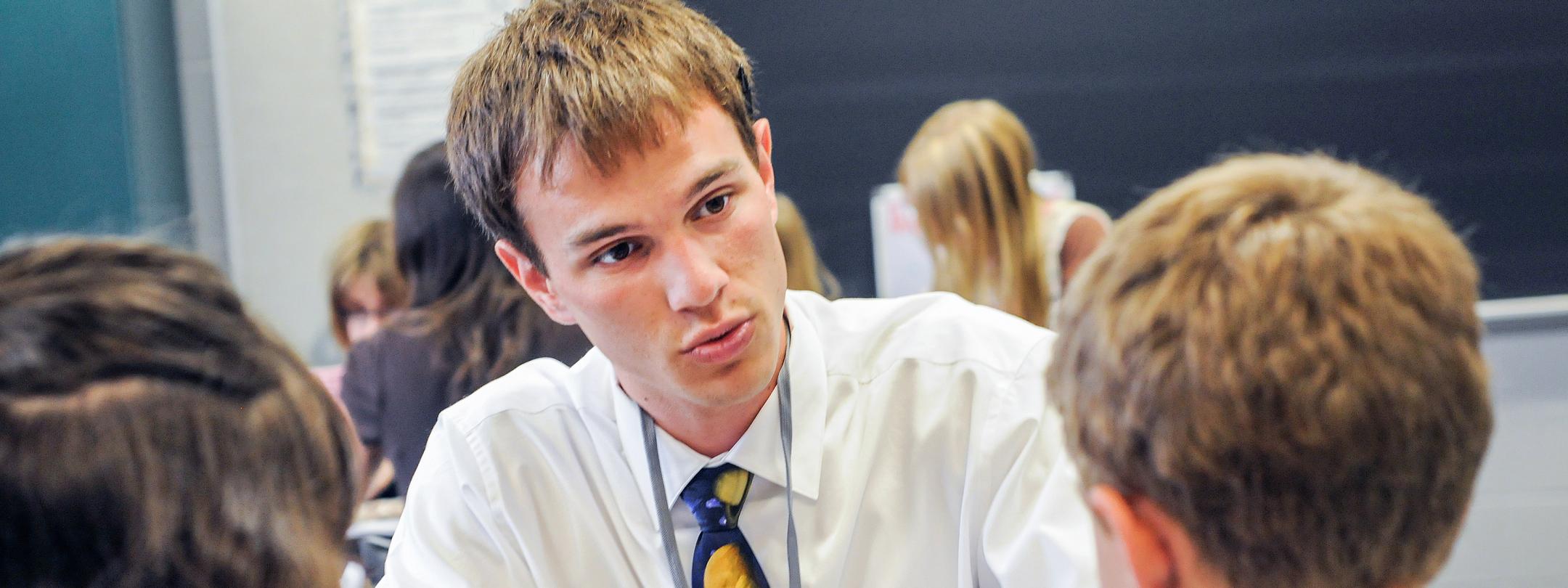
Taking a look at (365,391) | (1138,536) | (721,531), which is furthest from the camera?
(365,391)

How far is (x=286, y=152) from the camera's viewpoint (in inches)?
139

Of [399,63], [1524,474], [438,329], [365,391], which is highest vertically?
[399,63]

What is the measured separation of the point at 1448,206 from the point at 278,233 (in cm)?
340

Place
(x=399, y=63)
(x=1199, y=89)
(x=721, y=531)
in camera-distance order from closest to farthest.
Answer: (x=721, y=531) → (x=1199, y=89) → (x=399, y=63)

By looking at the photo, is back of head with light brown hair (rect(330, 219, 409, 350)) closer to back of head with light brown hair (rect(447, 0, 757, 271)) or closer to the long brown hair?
the long brown hair

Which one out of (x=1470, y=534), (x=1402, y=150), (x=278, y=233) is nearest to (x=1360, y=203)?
(x=1402, y=150)

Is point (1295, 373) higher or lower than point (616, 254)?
higher

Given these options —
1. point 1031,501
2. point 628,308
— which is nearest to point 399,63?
point 628,308

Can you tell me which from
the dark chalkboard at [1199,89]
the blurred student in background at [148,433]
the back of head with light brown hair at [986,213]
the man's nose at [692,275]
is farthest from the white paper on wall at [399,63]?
the blurred student in background at [148,433]

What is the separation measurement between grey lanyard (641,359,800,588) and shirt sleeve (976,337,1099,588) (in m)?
0.20

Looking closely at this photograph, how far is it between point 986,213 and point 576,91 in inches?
71.6

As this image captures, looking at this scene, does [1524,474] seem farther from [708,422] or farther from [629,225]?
[629,225]

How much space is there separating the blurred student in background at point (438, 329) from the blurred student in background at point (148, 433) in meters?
1.41

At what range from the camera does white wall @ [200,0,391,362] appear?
138 inches
